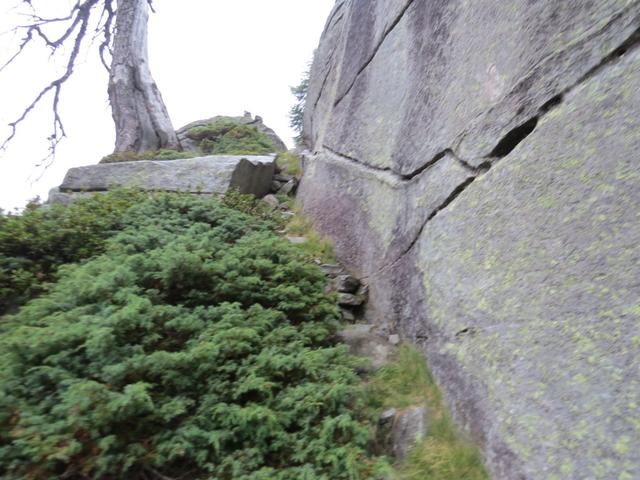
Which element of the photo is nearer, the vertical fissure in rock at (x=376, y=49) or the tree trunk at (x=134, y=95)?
the vertical fissure in rock at (x=376, y=49)

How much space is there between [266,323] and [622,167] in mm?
2998

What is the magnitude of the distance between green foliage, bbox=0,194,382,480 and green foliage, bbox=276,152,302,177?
5503 millimetres

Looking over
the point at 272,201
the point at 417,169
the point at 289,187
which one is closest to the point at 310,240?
the point at 272,201

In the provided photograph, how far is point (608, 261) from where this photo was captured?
8.80 ft

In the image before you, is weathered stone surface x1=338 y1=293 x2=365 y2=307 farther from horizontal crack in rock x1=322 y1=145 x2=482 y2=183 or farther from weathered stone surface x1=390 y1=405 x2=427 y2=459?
weathered stone surface x1=390 y1=405 x2=427 y2=459

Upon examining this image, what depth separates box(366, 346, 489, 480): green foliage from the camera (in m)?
3.24

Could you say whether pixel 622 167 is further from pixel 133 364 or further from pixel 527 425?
pixel 133 364

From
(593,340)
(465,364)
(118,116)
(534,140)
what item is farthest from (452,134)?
(118,116)

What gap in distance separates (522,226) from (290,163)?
7.70 meters

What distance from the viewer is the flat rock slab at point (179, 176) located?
27.2 ft

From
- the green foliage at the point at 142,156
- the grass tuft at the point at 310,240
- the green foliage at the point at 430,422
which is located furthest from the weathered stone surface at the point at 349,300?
the green foliage at the point at 142,156

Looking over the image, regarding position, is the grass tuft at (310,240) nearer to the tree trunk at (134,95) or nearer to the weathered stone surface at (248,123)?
the tree trunk at (134,95)

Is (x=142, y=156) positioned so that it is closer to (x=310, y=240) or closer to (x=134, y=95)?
(x=134, y=95)

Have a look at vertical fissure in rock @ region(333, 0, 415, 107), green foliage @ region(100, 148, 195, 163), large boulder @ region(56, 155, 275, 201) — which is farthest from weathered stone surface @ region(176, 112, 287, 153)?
vertical fissure in rock @ region(333, 0, 415, 107)
